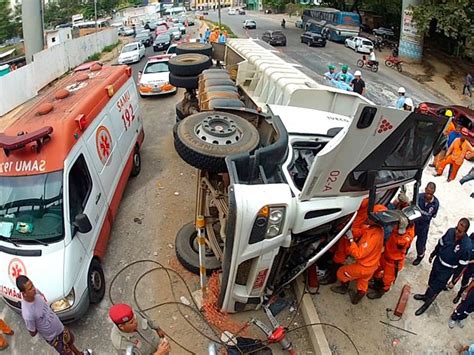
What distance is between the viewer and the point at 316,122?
Answer: 5.43 metres

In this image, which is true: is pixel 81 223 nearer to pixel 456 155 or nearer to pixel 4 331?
pixel 4 331

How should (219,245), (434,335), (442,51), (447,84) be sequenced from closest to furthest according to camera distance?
(434,335) → (219,245) → (447,84) → (442,51)

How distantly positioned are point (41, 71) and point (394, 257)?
20208 millimetres

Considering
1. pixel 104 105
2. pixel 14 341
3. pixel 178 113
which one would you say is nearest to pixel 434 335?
pixel 14 341

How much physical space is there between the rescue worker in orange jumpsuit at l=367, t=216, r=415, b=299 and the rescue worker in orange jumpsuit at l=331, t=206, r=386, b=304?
0.18 m

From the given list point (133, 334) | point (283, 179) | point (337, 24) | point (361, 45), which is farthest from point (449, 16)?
point (133, 334)

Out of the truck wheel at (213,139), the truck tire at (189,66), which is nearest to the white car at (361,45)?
the truck tire at (189,66)

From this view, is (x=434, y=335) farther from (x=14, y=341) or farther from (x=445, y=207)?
(x=14, y=341)

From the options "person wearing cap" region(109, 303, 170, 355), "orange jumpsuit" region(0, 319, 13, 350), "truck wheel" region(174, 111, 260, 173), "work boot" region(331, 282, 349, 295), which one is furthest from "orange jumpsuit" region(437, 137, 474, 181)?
"orange jumpsuit" region(0, 319, 13, 350)

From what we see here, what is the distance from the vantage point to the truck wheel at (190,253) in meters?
5.53

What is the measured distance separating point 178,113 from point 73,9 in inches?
3212

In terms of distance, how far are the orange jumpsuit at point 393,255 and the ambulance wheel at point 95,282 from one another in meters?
3.73

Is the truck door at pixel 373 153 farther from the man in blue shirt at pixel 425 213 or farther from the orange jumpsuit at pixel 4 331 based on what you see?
the orange jumpsuit at pixel 4 331

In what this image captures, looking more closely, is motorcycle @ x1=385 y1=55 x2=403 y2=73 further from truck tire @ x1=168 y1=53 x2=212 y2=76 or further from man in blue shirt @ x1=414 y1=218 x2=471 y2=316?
man in blue shirt @ x1=414 y1=218 x2=471 y2=316
